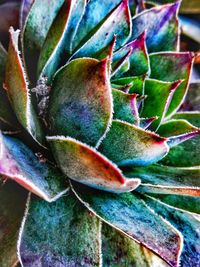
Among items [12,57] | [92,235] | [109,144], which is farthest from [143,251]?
[12,57]

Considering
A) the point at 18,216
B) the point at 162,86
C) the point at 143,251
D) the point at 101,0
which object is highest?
the point at 101,0

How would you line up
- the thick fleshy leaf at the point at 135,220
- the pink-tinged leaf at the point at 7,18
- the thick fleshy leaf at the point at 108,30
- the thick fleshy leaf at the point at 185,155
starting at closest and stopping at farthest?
the thick fleshy leaf at the point at 135,220, the thick fleshy leaf at the point at 108,30, the thick fleshy leaf at the point at 185,155, the pink-tinged leaf at the point at 7,18

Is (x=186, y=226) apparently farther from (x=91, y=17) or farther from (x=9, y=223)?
(x=91, y=17)

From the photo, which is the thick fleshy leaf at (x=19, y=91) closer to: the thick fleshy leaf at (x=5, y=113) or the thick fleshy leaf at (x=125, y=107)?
the thick fleshy leaf at (x=5, y=113)

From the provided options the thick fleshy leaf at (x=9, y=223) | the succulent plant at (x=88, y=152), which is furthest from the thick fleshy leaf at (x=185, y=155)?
the thick fleshy leaf at (x=9, y=223)

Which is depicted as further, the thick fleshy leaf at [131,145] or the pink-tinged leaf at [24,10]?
the pink-tinged leaf at [24,10]

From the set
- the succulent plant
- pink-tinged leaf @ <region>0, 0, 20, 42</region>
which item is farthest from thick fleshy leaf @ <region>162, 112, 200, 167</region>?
pink-tinged leaf @ <region>0, 0, 20, 42</region>

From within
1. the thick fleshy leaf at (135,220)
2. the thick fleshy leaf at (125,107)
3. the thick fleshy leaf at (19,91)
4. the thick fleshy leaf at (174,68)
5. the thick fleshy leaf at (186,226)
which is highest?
the thick fleshy leaf at (19,91)

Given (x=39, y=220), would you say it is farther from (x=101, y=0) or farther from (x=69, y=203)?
(x=101, y=0)
